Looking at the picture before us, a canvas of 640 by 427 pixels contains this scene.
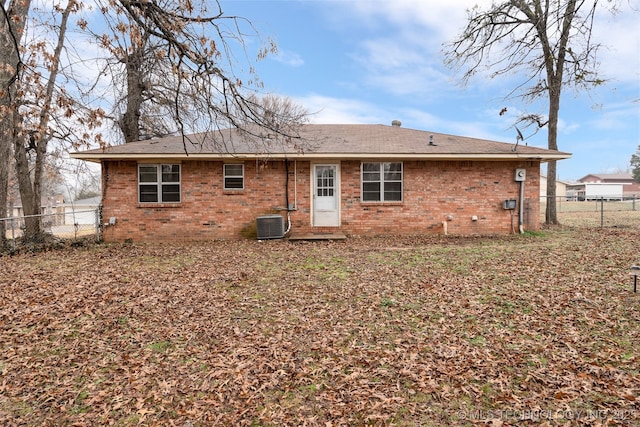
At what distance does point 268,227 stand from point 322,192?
2.10m

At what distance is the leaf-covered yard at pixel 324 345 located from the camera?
2.72 metres

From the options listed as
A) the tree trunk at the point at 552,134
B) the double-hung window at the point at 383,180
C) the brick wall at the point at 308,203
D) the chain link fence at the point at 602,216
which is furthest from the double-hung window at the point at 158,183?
the chain link fence at the point at 602,216

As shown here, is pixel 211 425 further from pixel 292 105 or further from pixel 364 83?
pixel 292 105

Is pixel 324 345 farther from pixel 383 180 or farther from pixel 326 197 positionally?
pixel 383 180

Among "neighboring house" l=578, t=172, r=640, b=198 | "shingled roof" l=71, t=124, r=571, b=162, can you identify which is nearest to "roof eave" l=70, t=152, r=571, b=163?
"shingled roof" l=71, t=124, r=571, b=162

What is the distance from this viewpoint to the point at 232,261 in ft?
25.3

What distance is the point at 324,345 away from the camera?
370 centimetres

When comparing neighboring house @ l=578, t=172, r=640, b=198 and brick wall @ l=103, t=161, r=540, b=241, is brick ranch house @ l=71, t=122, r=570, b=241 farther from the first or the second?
neighboring house @ l=578, t=172, r=640, b=198

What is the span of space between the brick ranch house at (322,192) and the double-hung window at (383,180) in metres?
0.03

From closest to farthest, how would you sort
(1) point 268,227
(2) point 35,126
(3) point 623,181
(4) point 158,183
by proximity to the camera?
1. (2) point 35,126
2. (1) point 268,227
3. (4) point 158,183
4. (3) point 623,181

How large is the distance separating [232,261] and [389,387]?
5414 millimetres

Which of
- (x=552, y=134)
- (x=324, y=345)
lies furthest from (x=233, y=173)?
(x=552, y=134)

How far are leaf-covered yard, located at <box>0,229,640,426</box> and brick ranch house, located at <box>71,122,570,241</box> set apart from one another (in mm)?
4008

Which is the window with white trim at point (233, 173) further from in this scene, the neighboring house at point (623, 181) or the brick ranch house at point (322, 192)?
the neighboring house at point (623, 181)
